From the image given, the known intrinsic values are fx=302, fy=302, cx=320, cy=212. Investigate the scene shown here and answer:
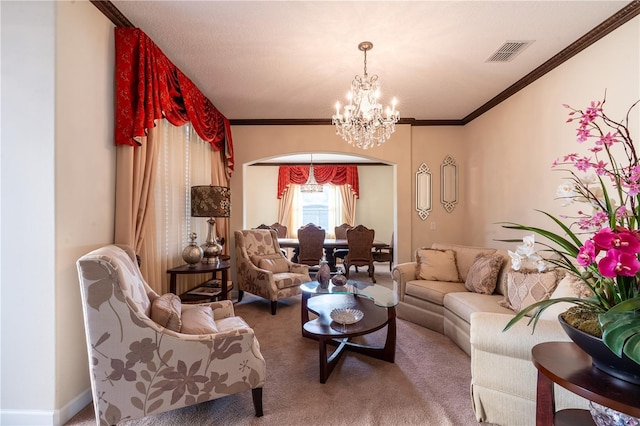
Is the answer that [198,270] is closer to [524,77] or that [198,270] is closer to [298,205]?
[524,77]

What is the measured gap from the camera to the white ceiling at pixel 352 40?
2.10 metres

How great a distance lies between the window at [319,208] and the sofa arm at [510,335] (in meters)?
6.35

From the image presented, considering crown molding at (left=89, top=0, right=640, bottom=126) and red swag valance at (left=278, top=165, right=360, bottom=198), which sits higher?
crown molding at (left=89, top=0, right=640, bottom=126)

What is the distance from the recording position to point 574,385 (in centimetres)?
108

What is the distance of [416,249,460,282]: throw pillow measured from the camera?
3467 mm

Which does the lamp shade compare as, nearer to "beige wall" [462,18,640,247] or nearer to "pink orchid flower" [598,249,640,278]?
"pink orchid flower" [598,249,640,278]

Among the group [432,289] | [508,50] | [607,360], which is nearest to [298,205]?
[432,289]

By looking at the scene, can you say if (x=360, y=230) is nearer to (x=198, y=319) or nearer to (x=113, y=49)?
(x=198, y=319)

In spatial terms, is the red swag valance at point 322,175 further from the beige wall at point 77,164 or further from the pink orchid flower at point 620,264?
the pink orchid flower at point 620,264

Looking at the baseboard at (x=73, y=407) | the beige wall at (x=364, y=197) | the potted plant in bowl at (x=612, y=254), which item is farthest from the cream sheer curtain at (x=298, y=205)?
the potted plant in bowl at (x=612, y=254)

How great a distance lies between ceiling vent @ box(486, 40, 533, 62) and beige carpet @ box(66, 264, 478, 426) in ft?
8.77

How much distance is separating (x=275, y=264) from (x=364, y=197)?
14.8 feet

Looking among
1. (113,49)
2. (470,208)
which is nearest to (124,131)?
Result: (113,49)

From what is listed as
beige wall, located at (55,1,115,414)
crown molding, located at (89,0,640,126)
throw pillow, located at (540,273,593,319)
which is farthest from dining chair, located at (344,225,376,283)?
beige wall, located at (55,1,115,414)
